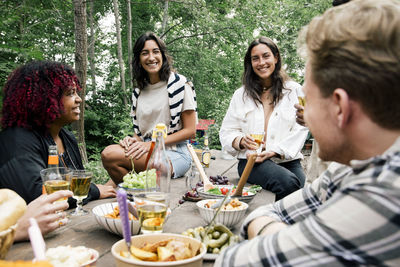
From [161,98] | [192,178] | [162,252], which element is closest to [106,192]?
[192,178]

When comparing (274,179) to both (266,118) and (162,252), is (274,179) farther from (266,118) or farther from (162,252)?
(162,252)

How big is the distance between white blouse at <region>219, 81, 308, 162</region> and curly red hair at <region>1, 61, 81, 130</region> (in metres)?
1.68

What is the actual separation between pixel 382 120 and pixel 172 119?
290 cm

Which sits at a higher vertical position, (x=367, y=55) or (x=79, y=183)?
(x=367, y=55)

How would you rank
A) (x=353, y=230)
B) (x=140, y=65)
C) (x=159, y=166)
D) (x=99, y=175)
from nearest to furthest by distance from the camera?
1. (x=353, y=230)
2. (x=159, y=166)
3. (x=140, y=65)
4. (x=99, y=175)

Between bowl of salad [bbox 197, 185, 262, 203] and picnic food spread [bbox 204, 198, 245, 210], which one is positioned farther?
bowl of salad [bbox 197, 185, 262, 203]

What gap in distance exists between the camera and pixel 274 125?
11.0 feet

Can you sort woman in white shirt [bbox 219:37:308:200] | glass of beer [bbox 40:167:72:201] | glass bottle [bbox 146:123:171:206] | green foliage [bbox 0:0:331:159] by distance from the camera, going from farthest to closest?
green foliage [bbox 0:0:331:159], woman in white shirt [bbox 219:37:308:200], glass bottle [bbox 146:123:171:206], glass of beer [bbox 40:167:72:201]

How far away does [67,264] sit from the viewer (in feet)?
3.28

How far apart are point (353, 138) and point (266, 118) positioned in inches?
102

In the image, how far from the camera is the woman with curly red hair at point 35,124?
6.40 ft

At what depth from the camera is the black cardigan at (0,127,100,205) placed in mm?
1930

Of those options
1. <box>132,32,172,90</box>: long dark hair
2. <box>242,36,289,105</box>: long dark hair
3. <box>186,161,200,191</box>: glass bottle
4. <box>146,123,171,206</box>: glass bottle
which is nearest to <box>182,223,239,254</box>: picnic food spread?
<box>146,123,171,206</box>: glass bottle

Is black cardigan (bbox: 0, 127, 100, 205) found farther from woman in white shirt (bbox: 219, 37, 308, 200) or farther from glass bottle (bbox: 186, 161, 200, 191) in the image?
woman in white shirt (bbox: 219, 37, 308, 200)
